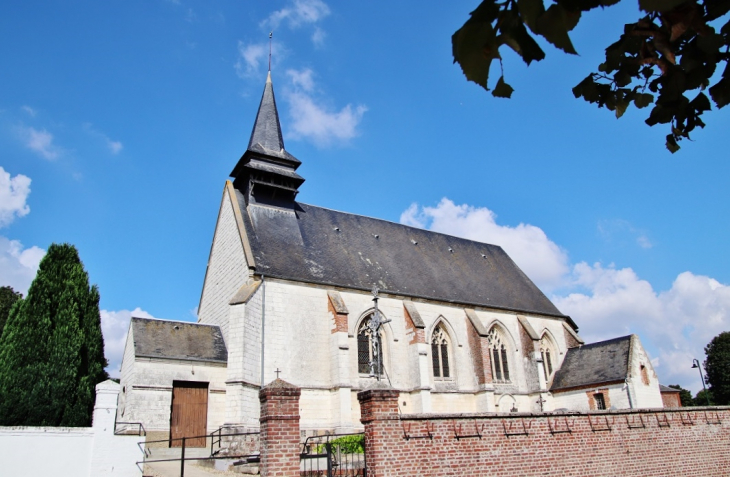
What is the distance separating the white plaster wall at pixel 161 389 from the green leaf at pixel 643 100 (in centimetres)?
1684

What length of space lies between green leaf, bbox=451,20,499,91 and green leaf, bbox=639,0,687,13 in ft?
1.79

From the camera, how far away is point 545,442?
35.0 ft

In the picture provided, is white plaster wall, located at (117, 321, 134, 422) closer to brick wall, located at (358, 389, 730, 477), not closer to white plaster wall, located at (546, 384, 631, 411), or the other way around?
brick wall, located at (358, 389, 730, 477)

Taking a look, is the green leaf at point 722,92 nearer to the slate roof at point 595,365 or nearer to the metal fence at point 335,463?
the metal fence at point 335,463

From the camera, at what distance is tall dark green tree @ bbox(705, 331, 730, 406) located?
169ft

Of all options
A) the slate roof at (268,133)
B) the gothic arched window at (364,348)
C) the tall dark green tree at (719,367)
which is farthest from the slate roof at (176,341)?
the tall dark green tree at (719,367)

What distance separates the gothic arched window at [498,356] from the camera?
975 inches

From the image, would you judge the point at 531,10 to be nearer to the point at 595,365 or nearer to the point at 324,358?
the point at 324,358

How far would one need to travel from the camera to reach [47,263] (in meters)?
18.2

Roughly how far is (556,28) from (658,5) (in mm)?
348

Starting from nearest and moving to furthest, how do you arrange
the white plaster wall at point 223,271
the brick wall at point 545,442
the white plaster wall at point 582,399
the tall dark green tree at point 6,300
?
the brick wall at point 545,442 < the white plaster wall at point 223,271 < the white plaster wall at point 582,399 < the tall dark green tree at point 6,300

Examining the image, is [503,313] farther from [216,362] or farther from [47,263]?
[47,263]

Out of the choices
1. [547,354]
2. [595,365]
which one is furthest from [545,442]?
[547,354]

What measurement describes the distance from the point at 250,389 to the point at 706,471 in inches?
492
